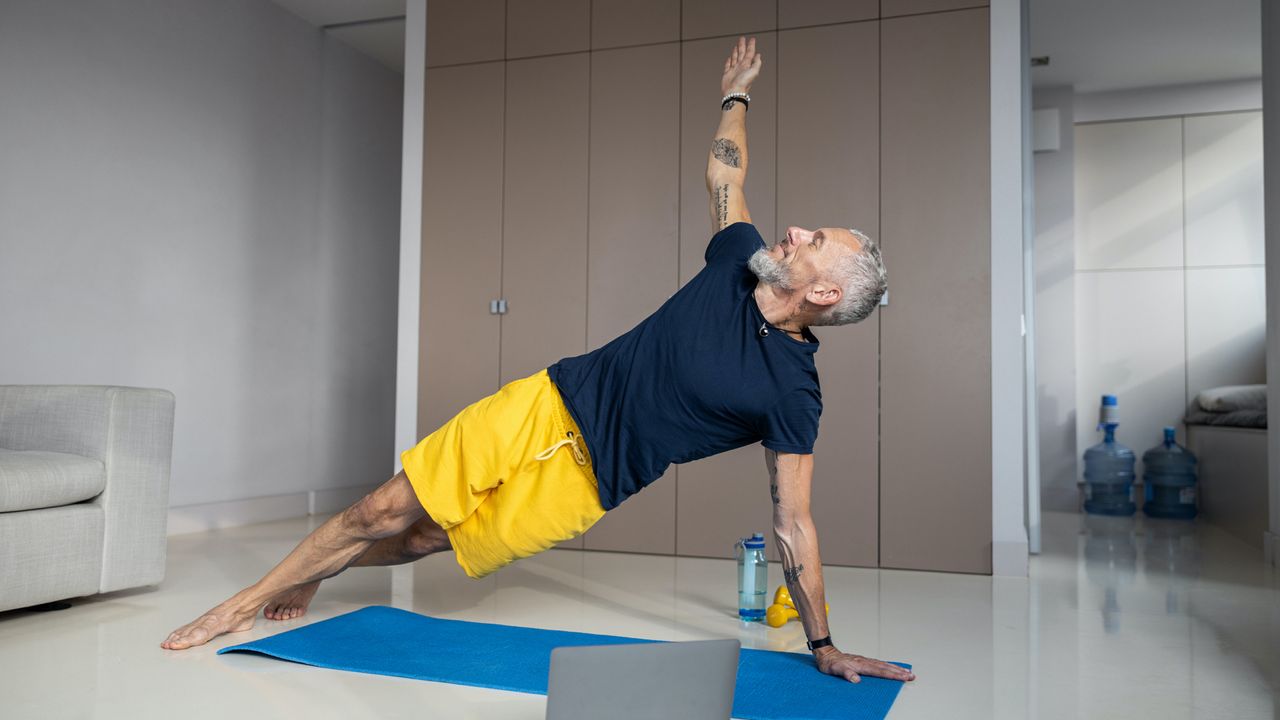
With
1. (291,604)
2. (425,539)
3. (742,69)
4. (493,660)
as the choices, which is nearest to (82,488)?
(291,604)

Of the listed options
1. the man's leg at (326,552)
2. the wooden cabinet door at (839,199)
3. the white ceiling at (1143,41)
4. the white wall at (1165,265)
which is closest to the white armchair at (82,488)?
the man's leg at (326,552)

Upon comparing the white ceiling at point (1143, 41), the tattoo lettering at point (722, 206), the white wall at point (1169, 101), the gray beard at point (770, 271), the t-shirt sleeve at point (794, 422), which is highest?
the white ceiling at point (1143, 41)

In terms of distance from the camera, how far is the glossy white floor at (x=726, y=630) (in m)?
2.15

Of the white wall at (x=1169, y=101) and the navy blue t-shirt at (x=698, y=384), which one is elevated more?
the white wall at (x=1169, y=101)

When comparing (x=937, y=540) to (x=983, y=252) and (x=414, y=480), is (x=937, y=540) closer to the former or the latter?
(x=983, y=252)

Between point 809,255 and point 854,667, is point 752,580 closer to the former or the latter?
point 854,667

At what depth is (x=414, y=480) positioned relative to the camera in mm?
2443

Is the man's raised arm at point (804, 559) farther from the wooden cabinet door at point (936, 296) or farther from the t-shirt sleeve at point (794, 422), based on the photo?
the wooden cabinet door at point (936, 296)

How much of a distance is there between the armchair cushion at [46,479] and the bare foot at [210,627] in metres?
0.59

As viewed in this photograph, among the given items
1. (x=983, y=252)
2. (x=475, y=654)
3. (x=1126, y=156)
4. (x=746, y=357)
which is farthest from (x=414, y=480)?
(x=1126, y=156)

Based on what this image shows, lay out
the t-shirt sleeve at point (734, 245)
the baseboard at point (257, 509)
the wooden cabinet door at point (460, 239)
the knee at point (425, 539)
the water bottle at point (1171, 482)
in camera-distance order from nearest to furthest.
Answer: the t-shirt sleeve at point (734, 245)
the knee at point (425, 539)
the wooden cabinet door at point (460, 239)
the baseboard at point (257, 509)
the water bottle at point (1171, 482)

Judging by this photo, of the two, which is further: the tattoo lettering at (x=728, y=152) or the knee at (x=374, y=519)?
the tattoo lettering at (x=728, y=152)

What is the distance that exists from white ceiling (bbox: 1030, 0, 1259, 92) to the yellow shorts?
425 centimetres

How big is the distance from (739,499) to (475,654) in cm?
193
